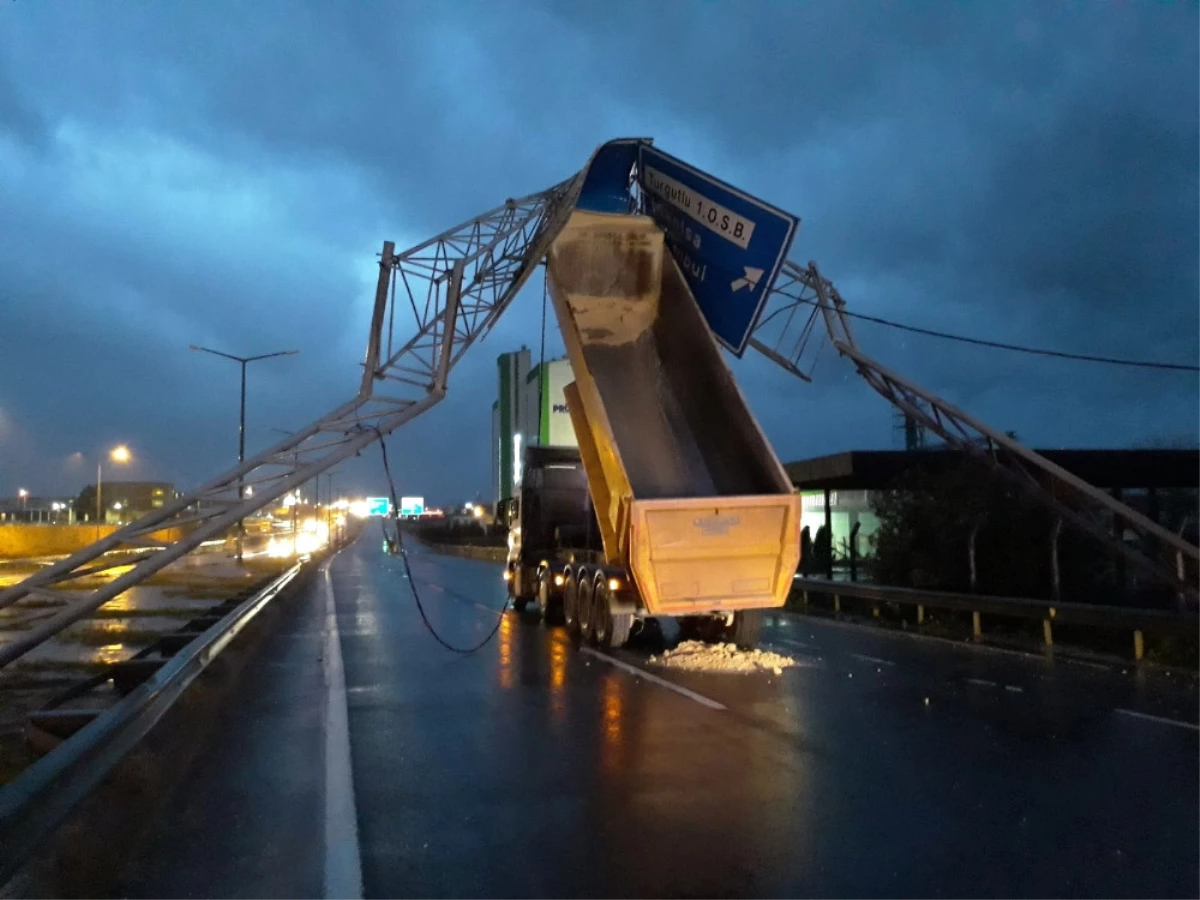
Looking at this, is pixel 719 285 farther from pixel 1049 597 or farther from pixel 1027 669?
pixel 1049 597

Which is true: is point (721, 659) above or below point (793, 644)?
above

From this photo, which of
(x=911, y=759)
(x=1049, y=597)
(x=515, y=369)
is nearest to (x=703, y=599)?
(x=911, y=759)

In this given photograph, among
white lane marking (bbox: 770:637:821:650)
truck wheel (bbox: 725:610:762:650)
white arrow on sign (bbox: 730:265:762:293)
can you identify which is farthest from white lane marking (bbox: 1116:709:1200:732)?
white arrow on sign (bbox: 730:265:762:293)

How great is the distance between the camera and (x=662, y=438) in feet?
49.3

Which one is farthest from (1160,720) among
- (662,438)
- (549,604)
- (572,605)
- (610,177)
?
(549,604)

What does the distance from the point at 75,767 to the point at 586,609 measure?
10.2 m

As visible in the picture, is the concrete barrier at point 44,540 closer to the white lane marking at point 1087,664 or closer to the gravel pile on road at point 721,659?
the gravel pile on road at point 721,659

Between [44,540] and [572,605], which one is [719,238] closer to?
[572,605]

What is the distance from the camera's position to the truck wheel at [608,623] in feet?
51.2

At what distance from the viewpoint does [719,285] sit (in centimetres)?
1514

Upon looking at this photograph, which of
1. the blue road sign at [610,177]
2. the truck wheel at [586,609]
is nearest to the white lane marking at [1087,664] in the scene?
the truck wheel at [586,609]

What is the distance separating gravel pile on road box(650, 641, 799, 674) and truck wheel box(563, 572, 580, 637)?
8.51 ft

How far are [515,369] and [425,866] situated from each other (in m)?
35.8

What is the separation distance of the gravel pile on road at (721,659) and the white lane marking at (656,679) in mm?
484
